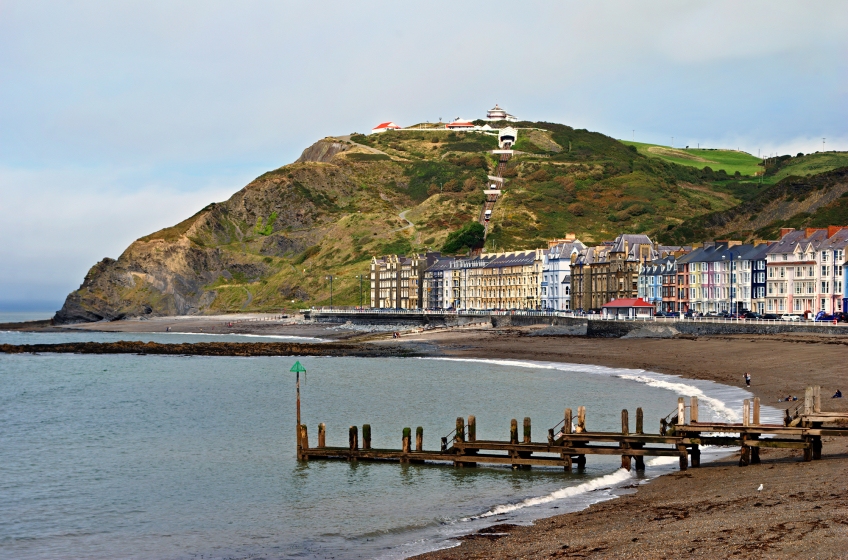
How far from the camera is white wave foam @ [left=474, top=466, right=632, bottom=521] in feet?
91.9

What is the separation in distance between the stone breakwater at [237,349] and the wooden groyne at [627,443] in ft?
207

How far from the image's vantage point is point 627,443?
32.7 m

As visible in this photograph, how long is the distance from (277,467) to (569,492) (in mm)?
12359

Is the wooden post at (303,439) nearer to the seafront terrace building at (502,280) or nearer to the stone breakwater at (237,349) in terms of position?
the stone breakwater at (237,349)

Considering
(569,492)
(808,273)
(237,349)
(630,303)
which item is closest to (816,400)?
(569,492)

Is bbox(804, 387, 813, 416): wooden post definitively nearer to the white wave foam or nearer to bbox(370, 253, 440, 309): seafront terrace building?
the white wave foam

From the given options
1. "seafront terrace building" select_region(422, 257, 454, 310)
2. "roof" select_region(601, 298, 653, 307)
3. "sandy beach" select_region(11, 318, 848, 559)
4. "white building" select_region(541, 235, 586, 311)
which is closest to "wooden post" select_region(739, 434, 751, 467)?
"sandy beach" select_region(11, 318, 848, 559)

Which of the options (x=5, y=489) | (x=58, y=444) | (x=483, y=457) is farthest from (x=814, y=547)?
(x=58, y=444)

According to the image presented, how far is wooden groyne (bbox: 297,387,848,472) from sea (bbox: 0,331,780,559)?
526 millimetres

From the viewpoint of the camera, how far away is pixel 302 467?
3656cm

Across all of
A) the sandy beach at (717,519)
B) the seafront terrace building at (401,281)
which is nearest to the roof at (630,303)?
the sandy beach at (717,519)

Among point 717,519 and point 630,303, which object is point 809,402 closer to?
point 717,519

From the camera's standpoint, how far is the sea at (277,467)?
2656 centimetres

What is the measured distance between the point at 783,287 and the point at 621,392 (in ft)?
205
